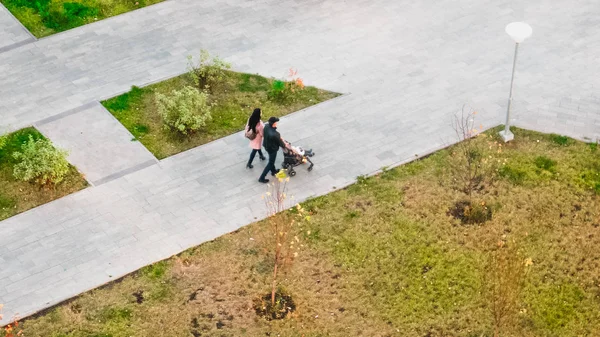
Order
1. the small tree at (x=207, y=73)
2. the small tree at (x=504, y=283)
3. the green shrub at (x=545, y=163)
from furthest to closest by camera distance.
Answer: the small tree at (x=207, y=73), the green shrub at (x=545, y=163), the small tree at (x=504, y=283)

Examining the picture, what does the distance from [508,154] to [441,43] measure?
4.22 m

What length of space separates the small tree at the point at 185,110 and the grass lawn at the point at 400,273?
304 centimetres

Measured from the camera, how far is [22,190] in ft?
49.8

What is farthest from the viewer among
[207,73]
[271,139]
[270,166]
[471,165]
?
[207,73]

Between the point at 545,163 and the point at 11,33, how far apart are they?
12.9 m

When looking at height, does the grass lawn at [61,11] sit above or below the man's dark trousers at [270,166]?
above

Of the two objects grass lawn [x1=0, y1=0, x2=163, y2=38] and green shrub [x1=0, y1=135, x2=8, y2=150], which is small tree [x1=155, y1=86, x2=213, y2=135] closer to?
green shrub [x1=0, y1=135, x2=8, y2=150]

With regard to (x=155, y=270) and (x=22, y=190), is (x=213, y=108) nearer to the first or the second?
(x=22, y=190)

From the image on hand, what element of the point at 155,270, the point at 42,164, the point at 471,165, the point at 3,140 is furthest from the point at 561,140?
the point at 3,140

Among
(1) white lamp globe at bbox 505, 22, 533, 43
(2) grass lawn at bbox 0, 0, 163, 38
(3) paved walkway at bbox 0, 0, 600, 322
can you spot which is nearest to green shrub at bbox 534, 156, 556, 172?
(3) paved walkway at bbox 0, 0, 600, 322

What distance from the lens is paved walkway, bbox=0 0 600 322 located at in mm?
14086

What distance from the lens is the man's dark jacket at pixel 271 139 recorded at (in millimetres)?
14617

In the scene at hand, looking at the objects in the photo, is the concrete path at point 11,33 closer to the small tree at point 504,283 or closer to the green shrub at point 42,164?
the green shrub at point 42,164

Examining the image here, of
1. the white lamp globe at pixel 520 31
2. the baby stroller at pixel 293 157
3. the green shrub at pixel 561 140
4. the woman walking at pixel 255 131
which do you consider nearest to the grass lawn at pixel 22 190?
the woman walking at pixel 255 131
